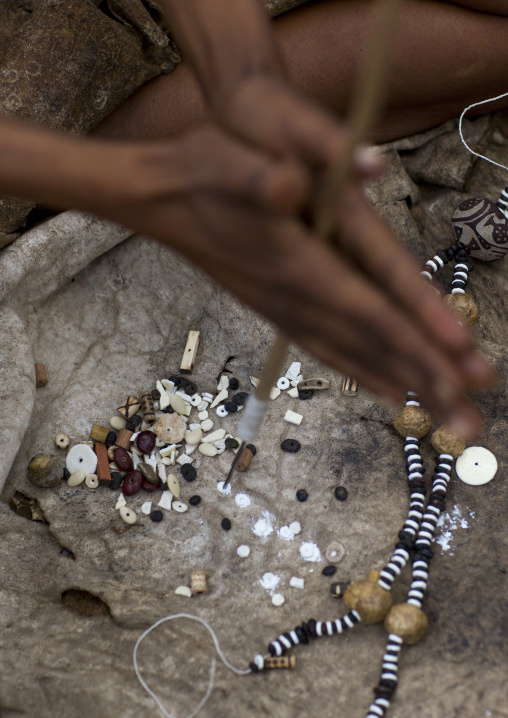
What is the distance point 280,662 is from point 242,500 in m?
0.64

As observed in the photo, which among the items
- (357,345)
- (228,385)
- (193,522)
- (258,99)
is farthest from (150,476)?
(258,99)

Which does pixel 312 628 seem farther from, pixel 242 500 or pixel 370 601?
pixel 242 500

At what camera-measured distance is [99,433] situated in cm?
251

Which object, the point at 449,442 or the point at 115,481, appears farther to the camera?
the point at 115,481

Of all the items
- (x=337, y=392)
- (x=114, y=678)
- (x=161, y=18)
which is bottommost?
(x=114, y=678)

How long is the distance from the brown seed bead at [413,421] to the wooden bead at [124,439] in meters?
1.11

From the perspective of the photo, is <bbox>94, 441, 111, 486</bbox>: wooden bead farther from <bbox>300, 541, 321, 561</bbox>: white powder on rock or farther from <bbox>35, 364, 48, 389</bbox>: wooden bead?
<bbox>300, 541, 321, 561</bbox>: white powder on rock

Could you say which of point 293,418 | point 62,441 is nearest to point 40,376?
point 62,441

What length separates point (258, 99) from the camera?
44.5 inches

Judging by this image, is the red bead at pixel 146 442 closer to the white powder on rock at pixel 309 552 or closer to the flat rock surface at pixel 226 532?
the flat rock surface at pixel 226 532

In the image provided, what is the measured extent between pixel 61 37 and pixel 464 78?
1855 millimetres

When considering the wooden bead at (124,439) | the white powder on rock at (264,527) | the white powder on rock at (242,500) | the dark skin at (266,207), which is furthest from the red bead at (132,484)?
the dark skin at (266,207)

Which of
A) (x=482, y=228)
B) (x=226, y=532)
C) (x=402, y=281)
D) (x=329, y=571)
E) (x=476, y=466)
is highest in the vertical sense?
(x=402, y=281)

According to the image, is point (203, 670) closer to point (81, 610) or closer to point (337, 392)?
point (81, 610)
